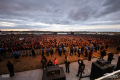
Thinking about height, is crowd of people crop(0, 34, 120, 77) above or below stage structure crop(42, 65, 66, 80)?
below

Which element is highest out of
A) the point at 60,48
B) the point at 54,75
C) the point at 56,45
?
the point at 54,75

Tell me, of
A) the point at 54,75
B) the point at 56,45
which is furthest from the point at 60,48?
the point at 54,75

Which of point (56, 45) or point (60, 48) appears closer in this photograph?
point (60, 48)

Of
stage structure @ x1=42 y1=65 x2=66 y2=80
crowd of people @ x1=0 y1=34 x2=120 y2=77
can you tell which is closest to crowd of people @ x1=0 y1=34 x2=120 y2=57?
crowd of people @ x1=0 y1=34 x2=120 y2=77

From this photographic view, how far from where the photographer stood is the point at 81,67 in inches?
185

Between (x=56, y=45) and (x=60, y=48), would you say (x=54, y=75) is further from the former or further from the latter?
(x=56, y=45)

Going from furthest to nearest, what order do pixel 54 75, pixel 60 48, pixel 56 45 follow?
pixel 56 45
pixel 60 48
pixel 54 75

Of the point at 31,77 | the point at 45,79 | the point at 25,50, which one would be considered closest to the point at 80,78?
the point at 45,79

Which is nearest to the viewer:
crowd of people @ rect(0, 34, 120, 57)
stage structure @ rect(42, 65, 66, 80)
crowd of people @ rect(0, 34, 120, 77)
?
stage structure @ rect(42, 65, 66, 80)

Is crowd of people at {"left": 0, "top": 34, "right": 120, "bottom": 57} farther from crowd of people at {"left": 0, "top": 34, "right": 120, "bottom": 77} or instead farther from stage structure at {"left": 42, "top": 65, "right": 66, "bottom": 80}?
stage structure at {"left": 42, "top": 65, "right": 66, "bottom": 80}

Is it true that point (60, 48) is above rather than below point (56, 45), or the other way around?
above

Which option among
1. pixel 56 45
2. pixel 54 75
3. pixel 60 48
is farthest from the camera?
pixel 56 45

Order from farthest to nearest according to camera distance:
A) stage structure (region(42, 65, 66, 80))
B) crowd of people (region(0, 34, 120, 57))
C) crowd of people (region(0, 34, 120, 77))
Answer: crowd of people (region(0, 34, 120, 57)) → crowd of people (region(0, 34, 120, 77)) → stage structure (region(42, 65, 66, 80))

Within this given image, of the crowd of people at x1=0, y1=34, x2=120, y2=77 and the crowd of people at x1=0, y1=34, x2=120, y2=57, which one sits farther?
the crowd of people at x1=0, y1=34, x2=120, y2=57
